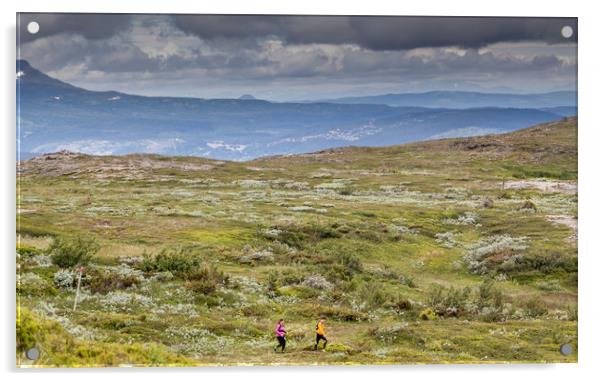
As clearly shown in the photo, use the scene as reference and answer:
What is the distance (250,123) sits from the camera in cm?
3538

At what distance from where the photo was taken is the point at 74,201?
3259cm

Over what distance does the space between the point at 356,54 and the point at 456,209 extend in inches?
415

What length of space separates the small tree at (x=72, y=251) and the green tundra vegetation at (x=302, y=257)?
0.32 ft

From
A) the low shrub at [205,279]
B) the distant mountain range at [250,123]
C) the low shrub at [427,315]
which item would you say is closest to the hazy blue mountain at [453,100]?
the distant mountain range at [250,123]

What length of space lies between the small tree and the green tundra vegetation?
10cm

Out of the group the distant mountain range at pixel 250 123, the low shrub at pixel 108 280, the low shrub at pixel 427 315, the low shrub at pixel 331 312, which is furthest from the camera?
the distant mountain range at pixel 250 123

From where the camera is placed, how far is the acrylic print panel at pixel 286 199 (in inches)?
1062

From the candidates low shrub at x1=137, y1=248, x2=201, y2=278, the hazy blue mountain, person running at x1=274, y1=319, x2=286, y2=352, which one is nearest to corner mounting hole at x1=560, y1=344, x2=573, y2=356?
person running at x1=274, y1=319, x2=286, y2=352

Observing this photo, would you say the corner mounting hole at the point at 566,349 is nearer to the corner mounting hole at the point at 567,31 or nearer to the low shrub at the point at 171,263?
the corner mounting hole at the point at 567,31

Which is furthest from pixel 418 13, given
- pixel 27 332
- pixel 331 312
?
pixel 27 332

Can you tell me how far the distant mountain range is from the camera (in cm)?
3294

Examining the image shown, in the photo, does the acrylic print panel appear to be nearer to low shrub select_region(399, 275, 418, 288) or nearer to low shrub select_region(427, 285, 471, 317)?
low shrub select_region(427, 285, 471, 317)

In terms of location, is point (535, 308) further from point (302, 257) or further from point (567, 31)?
point (567, 31)
